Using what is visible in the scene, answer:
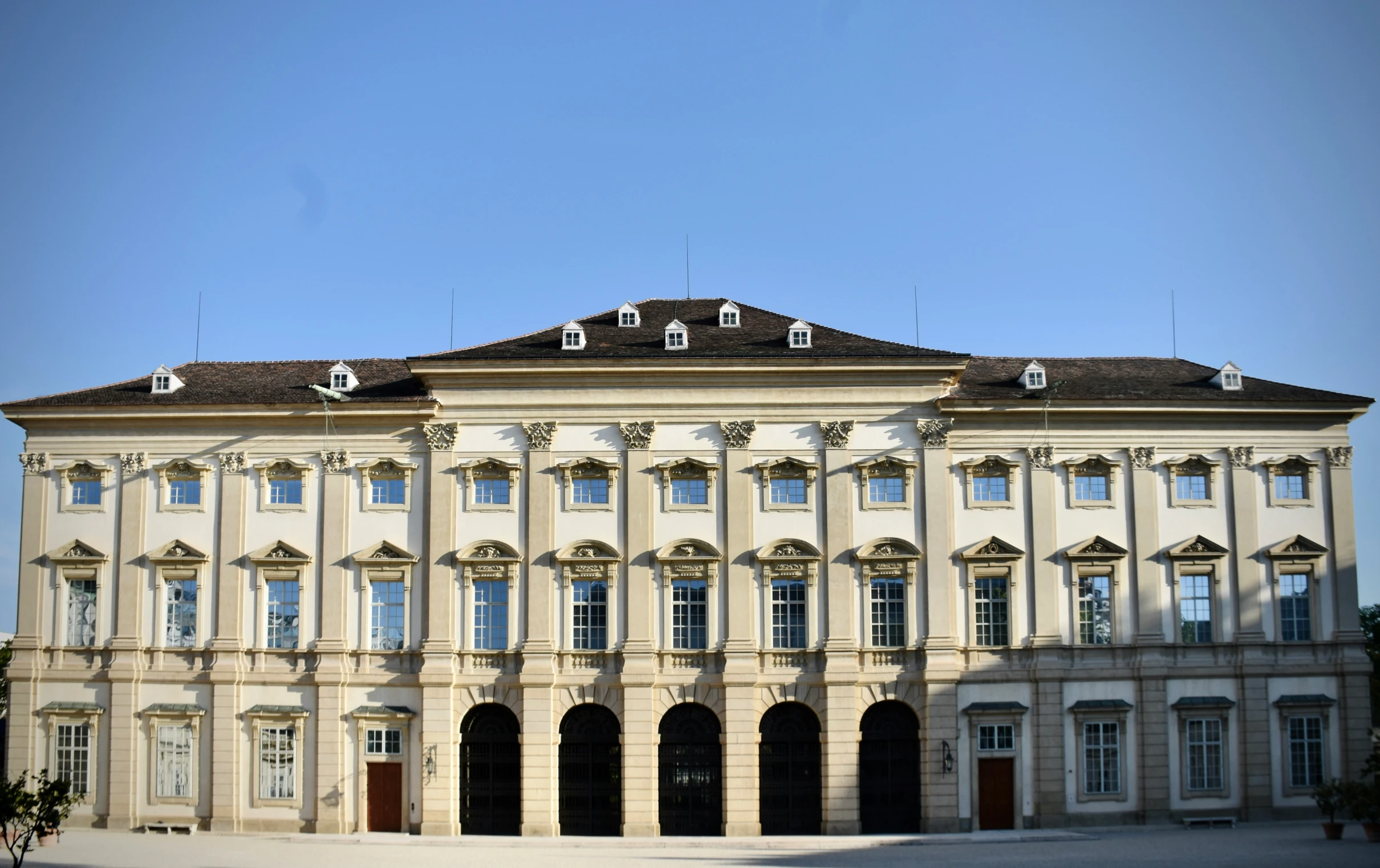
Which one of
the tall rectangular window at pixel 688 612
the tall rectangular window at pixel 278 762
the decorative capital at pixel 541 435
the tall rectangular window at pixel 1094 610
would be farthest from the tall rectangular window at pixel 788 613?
the tall rectangular window at pixel 278 762

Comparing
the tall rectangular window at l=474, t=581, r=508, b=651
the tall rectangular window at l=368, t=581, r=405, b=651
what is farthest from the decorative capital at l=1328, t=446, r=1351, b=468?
the tall rectangular window at l=368, t=581, r=405, b=651

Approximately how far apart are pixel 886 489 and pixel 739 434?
15.9ft

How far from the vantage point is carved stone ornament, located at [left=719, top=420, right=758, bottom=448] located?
44.9 metres

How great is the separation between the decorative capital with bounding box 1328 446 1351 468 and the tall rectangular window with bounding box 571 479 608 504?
2286cm

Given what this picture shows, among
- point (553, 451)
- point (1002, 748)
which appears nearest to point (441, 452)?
point (553, 451)

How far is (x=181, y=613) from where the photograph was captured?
150ft

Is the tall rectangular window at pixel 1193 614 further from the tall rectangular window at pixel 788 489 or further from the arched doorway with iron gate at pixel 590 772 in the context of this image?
Answer: the arched doorway with iron gate at pixel 590 772

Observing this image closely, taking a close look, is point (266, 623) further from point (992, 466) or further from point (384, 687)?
point (992, 466)

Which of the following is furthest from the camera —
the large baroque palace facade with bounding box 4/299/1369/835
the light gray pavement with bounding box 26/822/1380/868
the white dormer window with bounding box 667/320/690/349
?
the white dormer window with bounding box 667/320/690/349

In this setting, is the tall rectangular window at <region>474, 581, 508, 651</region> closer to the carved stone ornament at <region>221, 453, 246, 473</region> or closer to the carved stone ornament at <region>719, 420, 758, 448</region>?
the carved stone ornament at <region>719, 420, 758, 448</region>

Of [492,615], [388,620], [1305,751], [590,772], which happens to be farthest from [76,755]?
[1305,751]

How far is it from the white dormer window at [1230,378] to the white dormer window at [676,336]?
1726cm

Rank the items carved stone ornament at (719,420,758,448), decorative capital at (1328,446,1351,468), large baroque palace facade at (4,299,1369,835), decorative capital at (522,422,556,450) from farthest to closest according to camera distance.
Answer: decorative capital at (1328,446,1351,468)
decorative capital at (522,422,556,450)
carved stone ornament at (719,420,758,448)
large baroque palace facade at (4,299,1369,835)

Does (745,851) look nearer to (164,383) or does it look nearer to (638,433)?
(638,433)
